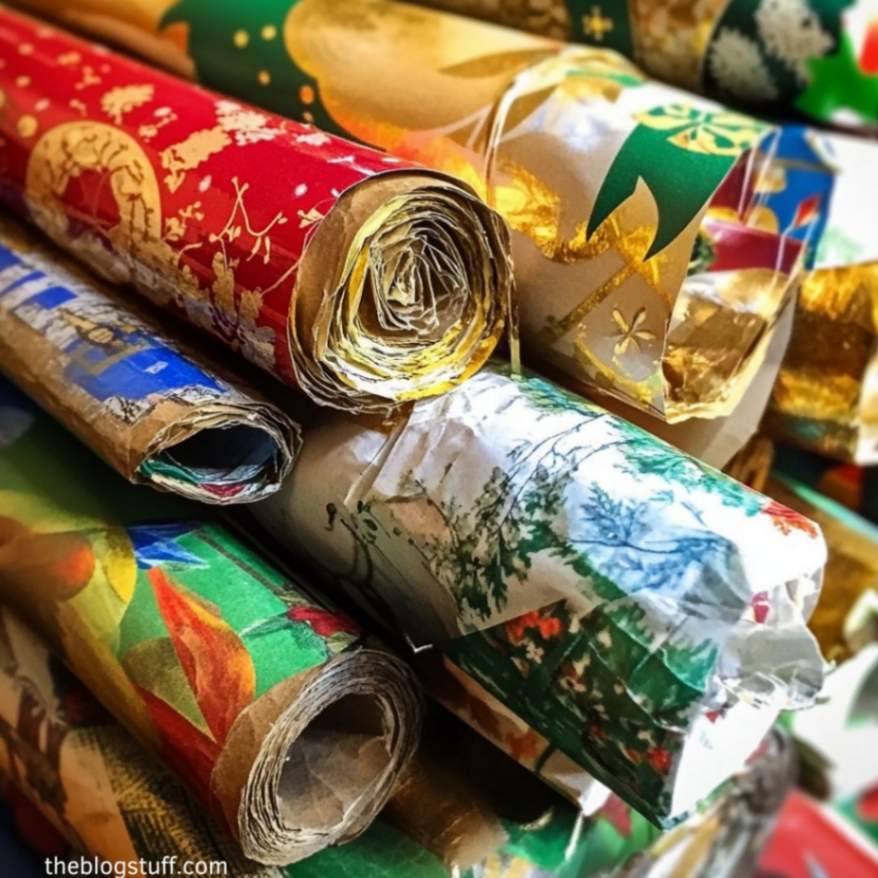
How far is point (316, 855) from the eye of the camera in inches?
23.9

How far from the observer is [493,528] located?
0.52m

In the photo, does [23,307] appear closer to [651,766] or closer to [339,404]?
[339,404]

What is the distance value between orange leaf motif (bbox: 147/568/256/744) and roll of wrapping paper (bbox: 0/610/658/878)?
117 millimetres

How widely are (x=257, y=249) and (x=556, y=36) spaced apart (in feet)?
1.31

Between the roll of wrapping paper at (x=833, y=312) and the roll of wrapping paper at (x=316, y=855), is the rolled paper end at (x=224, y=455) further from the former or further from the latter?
the roll of wrapping paper at (x=833, y=312)

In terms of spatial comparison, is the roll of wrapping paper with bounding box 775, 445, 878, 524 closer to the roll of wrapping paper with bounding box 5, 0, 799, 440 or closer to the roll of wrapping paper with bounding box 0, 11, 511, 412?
the roll of wrapping paper with bounding box 5, 0, 799, 440

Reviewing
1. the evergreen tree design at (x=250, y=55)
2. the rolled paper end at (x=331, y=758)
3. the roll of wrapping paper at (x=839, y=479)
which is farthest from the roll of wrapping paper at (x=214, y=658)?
the roll of wrapping paper at (x=839, y=479)

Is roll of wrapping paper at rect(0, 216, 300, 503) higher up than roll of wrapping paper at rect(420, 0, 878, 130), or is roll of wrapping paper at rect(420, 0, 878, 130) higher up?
roll of wrapping paper at rect(420, 0, 878, 130)

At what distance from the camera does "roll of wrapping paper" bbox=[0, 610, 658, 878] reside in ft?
2.01

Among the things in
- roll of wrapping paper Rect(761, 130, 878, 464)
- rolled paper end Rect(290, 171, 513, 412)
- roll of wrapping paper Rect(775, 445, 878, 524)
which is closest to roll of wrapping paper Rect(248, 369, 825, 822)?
rolled paper end Rect(290, 171, 513, 412)

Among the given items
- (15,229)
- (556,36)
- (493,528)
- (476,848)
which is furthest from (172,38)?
(476,848)


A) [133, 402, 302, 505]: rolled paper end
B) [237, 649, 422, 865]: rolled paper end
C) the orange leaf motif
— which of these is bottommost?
[237, 649, 422, 865]: rolled paper end

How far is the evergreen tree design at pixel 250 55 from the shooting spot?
715mm

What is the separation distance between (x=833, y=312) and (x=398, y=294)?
281mm
